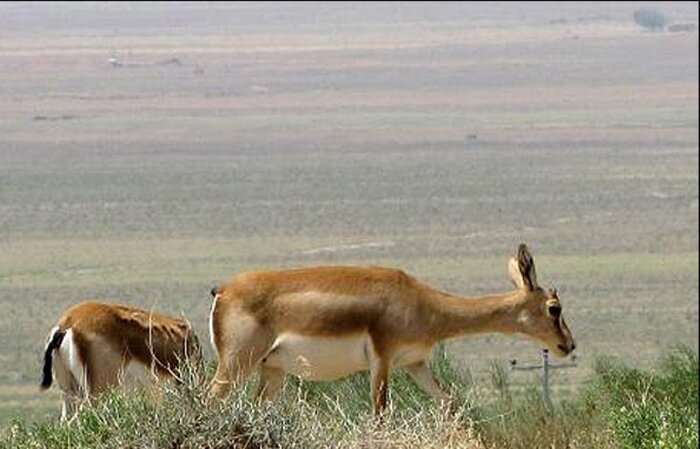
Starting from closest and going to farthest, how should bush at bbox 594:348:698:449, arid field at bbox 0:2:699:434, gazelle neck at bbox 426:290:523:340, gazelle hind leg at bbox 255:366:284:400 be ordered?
bush at bbox 594:348:698:449 < gazelle hind leg at bbox 255:366:284:400 < gazelle neck at bbox 426:290:523:340 < arid field at bbox 0:2:699:434

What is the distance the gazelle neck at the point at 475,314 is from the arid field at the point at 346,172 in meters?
3.14

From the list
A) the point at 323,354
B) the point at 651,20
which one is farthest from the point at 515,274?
the point at 651,20

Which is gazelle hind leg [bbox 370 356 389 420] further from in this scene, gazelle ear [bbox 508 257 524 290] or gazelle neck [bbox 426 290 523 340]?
gazelle ear [bbox 508 257 524 290]

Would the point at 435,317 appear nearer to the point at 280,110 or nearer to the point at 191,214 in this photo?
the point at 191,214

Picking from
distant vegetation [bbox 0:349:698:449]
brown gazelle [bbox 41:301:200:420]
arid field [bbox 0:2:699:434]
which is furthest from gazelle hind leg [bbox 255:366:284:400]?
arid field [bbox 0:2:699:434]

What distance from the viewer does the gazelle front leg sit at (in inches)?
507

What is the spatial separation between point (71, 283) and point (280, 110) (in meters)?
49.5

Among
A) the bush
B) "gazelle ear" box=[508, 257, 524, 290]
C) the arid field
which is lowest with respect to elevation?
the arid field

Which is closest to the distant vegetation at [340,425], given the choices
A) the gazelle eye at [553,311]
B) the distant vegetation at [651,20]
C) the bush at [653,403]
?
the bush at [653,403]

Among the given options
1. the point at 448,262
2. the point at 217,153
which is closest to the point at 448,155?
the point at 217,153

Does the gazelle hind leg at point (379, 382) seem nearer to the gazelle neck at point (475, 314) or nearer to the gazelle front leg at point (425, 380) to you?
the gazelle front leg at point (425, 380)

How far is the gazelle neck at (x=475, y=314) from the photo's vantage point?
43.0 ft

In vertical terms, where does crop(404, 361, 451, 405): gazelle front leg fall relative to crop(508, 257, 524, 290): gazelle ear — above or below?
below

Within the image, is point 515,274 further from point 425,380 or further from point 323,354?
point 323,354
